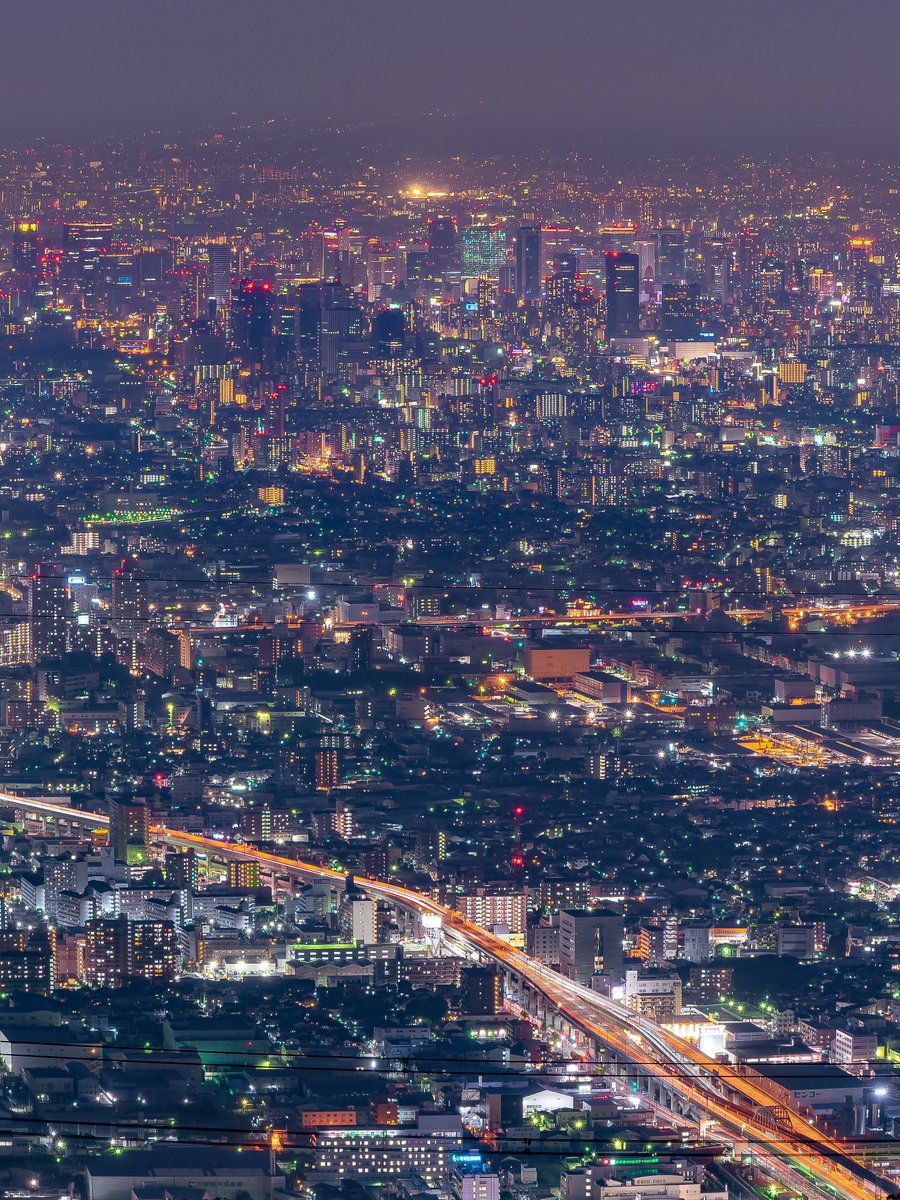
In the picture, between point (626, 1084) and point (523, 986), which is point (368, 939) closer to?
point (523, 986)

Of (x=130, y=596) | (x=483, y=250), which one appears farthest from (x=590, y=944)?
(x=483, y=250)

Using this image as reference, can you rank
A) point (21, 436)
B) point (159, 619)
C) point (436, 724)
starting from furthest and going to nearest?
point (21, 436)
point (159, 619)
point (436, 724)

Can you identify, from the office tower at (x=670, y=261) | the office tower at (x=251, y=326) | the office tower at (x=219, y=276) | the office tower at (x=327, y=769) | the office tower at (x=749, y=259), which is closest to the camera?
the office tower at (x=327, y=769)

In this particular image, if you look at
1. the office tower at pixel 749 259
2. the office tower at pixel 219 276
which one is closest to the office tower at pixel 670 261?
the office tower at pixel 749 259

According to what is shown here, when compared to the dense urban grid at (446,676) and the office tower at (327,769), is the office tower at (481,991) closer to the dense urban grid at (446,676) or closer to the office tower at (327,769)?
the dense urban grid at (446,676)

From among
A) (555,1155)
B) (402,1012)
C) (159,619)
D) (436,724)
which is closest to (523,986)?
(402,1012)

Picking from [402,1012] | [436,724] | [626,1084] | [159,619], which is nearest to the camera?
[626,1084]
